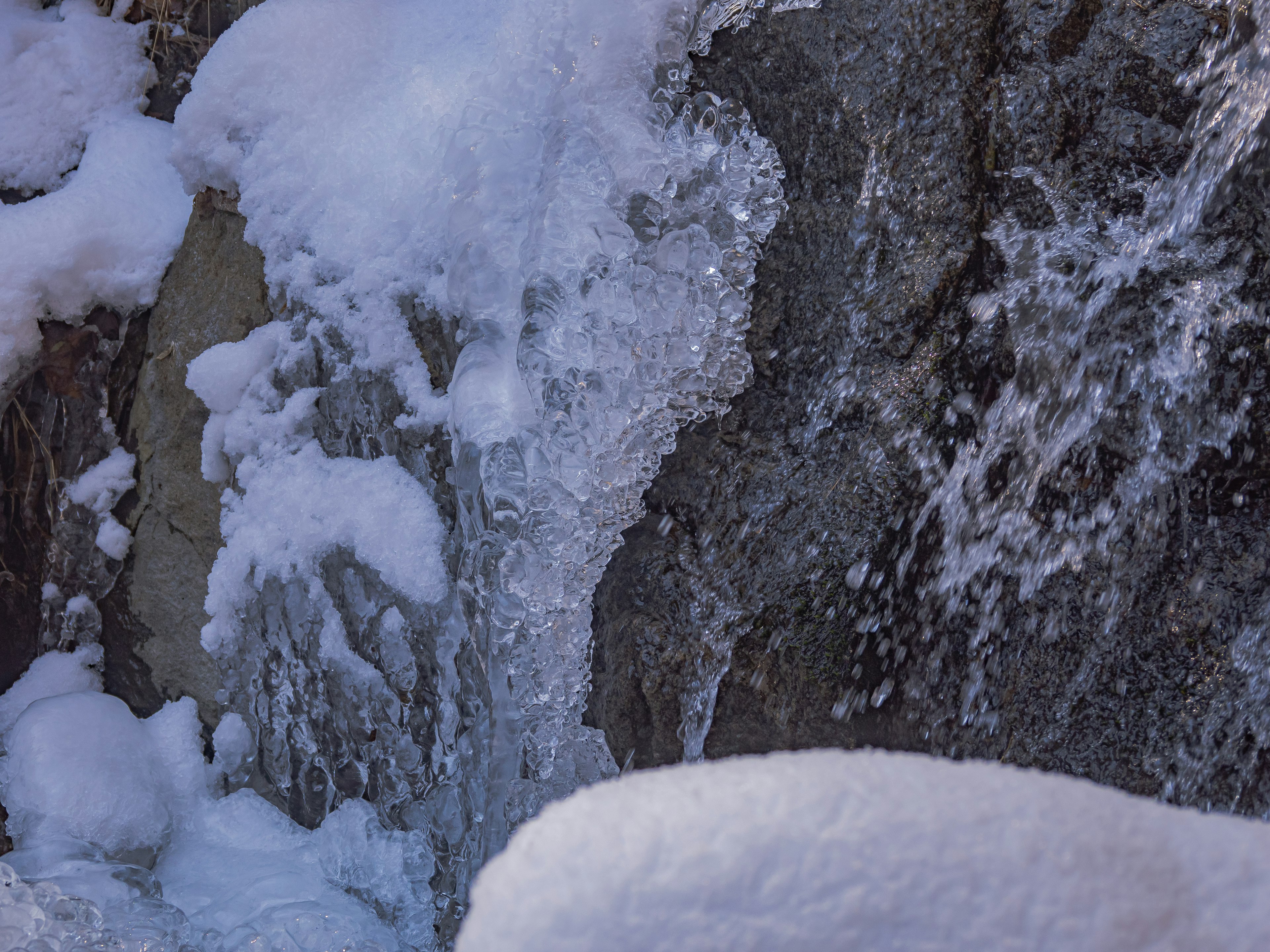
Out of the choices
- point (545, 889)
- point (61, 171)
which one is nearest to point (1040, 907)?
point (545, 889)

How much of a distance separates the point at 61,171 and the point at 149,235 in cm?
36

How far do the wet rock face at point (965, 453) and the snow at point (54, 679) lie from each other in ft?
5.61

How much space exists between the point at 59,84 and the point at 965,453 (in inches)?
107

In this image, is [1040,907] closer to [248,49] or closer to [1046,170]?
[1046,170]

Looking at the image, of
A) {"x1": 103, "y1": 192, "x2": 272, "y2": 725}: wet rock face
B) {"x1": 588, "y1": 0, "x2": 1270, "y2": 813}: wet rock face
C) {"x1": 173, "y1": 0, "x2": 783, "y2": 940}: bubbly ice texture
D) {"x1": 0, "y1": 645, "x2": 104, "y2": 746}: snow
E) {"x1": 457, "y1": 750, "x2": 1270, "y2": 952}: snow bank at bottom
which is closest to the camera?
{"x1": 457, "y1": 750, "x2": 1270, "y2": 952}: snow bank at bottom

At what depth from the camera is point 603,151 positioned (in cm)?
188

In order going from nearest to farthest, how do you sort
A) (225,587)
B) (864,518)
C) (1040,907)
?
(1040,907)
(864,518)
(225,587)

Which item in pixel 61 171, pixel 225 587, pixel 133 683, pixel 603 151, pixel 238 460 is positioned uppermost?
pixel 603 151

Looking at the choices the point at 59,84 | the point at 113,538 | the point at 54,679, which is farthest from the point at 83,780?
the point at 59,84

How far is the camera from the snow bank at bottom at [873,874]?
1.67 ft

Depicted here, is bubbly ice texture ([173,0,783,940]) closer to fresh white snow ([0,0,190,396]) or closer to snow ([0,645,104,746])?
fresh white snow ([0,0,190,396])

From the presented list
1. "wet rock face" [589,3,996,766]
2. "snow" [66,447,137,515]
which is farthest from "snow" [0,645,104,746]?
"wet rock face" [589,3,996,766]

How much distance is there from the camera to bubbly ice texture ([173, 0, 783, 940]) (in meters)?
1.87

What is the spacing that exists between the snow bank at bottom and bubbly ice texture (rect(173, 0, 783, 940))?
1361 mm
